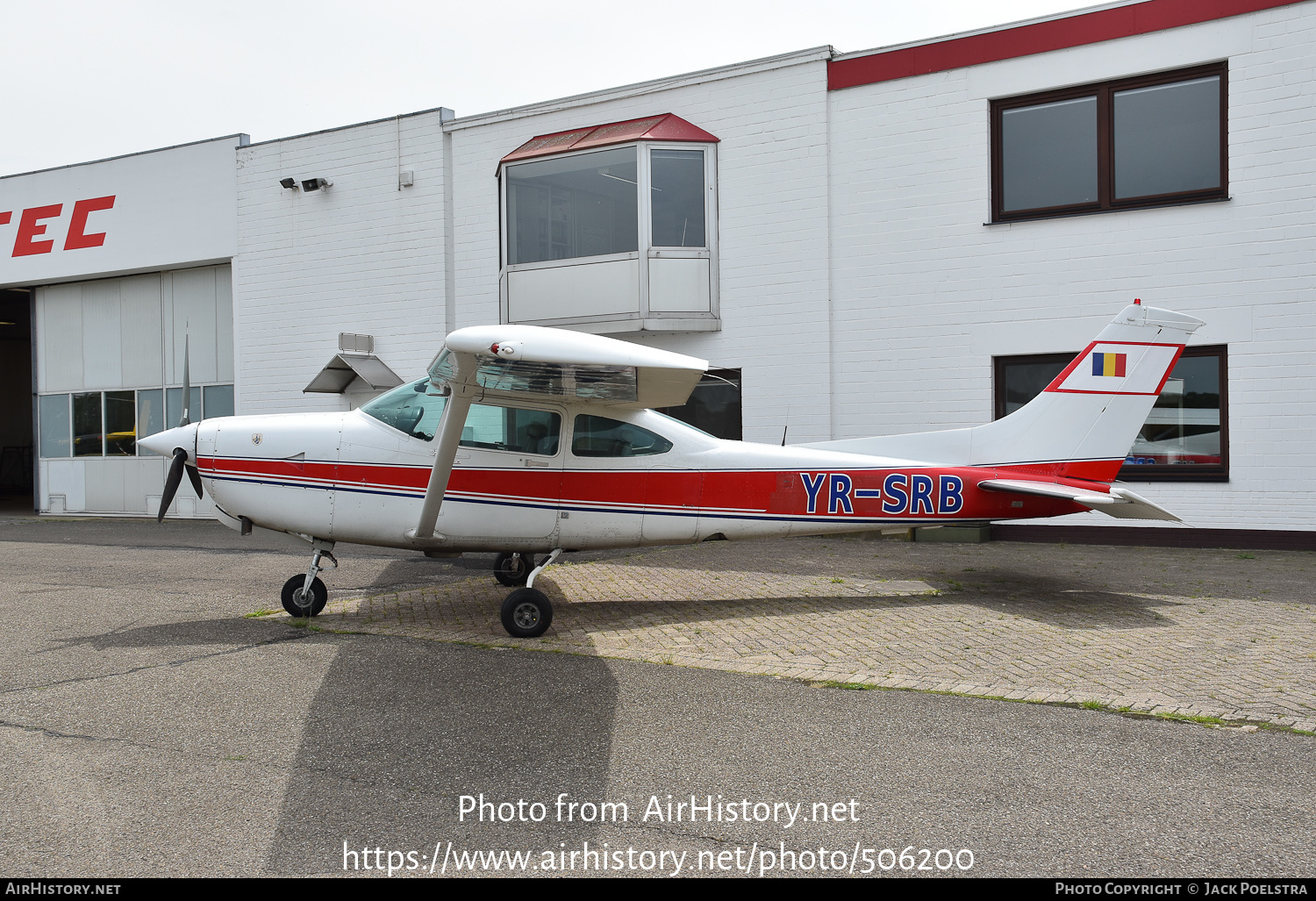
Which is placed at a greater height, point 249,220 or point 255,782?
point 249,220

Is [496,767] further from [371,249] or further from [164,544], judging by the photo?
Result: [371,249]

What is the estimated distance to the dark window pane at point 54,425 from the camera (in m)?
19.0

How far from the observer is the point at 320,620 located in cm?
700

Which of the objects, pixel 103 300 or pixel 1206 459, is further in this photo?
pixel 103 300

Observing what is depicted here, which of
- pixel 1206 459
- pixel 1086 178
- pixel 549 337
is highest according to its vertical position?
pixel 1086 178

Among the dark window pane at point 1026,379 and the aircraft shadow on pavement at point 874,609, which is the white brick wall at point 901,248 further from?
the aircraft shadow on pavement at point 874,609

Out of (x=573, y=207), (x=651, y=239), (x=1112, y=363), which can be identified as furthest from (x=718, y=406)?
(x=1112, y=363)

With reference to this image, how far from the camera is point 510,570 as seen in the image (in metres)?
8.55

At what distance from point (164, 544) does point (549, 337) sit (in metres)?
10.2

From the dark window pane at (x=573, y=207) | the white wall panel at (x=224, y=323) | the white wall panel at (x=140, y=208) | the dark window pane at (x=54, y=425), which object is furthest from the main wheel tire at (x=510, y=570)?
the dark window pane at (x=54, y=425)

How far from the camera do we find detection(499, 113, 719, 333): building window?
1283 cm

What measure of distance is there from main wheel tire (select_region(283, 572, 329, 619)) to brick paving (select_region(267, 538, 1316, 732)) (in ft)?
0.42

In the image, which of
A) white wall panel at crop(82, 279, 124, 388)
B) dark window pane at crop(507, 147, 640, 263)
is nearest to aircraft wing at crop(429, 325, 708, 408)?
dark window pane at crop(507, 147, 640, 263)
